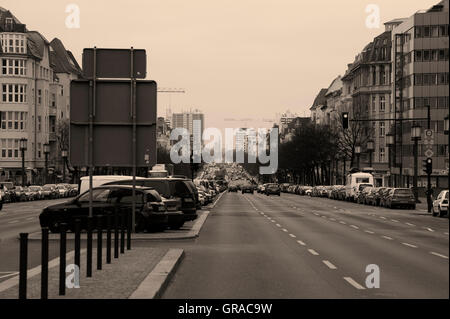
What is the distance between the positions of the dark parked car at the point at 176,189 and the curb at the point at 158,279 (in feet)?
44.9

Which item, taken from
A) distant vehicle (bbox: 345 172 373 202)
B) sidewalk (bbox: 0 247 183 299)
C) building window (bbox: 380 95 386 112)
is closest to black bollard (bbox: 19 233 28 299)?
sidewalk (bbox: 0 247 183 299)

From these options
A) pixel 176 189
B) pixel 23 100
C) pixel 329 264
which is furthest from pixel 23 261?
pixel 23 100

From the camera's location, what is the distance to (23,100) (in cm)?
11031

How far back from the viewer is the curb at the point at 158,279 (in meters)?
10.5

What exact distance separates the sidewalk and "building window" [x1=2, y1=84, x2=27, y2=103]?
3802 inches

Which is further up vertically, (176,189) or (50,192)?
(176,189)

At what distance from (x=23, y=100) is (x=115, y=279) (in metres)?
102

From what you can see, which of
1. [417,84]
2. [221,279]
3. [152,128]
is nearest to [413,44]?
[417,84]

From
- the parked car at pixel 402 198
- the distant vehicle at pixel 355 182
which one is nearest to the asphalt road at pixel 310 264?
the parked car at pixel 402 198

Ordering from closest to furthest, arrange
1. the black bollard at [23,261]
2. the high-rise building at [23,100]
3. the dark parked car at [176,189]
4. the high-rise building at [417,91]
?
the black bollard at [23,261] < the dark parked car at [176,189] < the high-rise building at [417,91] < the high-rise building at [23,100]

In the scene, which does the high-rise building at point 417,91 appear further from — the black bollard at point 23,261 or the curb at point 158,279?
the black bollard at point 23,261

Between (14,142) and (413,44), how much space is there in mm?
53505

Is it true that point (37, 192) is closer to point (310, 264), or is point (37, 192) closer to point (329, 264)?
point (310, 264)

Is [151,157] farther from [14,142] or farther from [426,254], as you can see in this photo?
[14,142]
